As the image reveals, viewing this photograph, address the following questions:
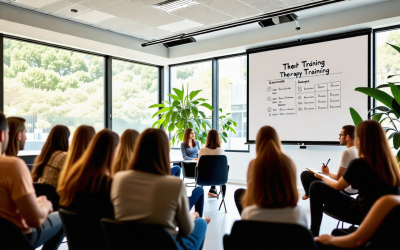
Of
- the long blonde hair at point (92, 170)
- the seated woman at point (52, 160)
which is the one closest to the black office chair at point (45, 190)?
the seated woman at point (52, 160)

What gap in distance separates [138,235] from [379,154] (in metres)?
1.55

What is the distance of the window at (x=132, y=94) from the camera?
750 centimetres

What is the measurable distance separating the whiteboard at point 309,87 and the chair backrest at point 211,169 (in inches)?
86.6

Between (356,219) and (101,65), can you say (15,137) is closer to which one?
(356,219)

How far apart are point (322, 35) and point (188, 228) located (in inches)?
197

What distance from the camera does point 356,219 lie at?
8.82 ft

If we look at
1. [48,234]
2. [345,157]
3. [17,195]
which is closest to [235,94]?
[345,157]

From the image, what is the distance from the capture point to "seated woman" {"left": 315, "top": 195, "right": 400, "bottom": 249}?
5.18 ft

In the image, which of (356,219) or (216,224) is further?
(216,224)

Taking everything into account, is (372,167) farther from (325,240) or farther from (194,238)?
(194,238)

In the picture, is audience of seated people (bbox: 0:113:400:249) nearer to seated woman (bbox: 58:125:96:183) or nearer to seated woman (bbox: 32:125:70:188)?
seated woman (bbox: 58:125:96:183)

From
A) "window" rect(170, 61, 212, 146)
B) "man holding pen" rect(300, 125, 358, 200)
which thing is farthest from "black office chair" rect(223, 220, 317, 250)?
"window" rect(170, 61, 212, 146)

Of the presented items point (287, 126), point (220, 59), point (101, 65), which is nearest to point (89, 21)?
point (101, 65)

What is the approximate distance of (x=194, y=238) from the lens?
2.10 meters
